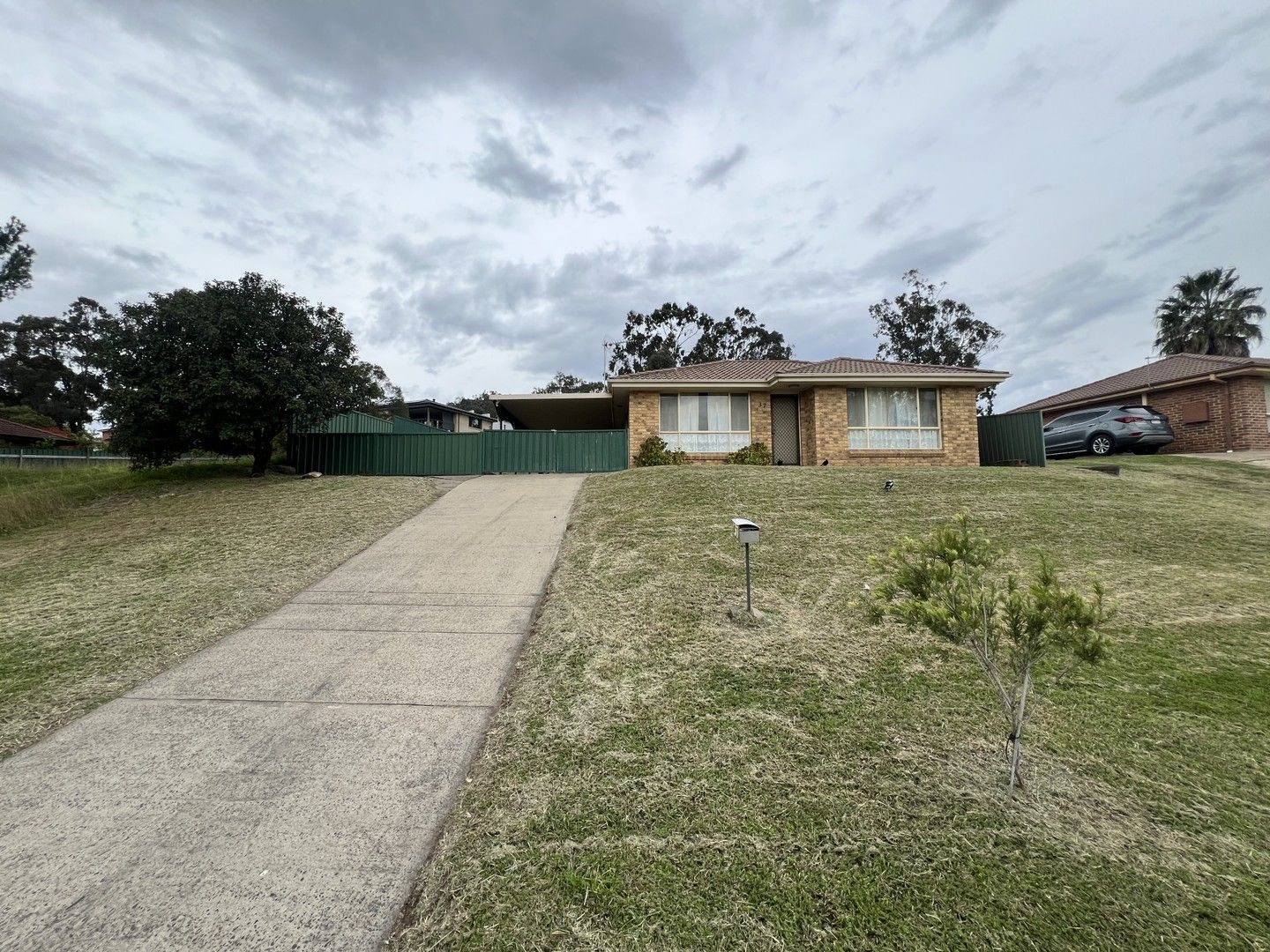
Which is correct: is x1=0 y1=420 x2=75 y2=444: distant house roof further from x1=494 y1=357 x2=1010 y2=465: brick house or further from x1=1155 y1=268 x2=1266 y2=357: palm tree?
x1=1155 y1=268 x2=1266 y2=357: palm tree

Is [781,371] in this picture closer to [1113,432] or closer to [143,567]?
[1113,432]

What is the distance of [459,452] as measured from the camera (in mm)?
16625

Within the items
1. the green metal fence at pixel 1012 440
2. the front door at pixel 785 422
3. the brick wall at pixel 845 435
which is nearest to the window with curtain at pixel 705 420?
the brick wall at pixel 845 435

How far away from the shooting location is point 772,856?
7.09 ft

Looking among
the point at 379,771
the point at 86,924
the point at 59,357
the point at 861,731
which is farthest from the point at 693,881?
the point at 59,357

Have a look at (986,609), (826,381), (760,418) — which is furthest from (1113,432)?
(986,609)

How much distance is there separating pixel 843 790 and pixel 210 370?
50.3 ft

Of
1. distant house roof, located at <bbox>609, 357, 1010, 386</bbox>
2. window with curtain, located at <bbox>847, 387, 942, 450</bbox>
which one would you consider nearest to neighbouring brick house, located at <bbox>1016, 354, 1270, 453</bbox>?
distant house roof, located at <bbox>609, 357, 1010, 386</bbox>

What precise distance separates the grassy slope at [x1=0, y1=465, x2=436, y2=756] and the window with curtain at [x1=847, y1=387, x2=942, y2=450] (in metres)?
12.0

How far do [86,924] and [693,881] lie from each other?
2242 millimetres

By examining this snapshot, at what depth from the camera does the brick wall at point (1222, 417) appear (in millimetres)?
16297

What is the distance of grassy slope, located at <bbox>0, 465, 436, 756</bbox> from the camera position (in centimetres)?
399

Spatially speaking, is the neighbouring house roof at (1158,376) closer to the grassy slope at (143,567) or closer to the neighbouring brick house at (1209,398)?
the neighbouring brick house at (1209,398)

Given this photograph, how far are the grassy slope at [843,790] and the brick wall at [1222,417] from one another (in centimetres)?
1665
